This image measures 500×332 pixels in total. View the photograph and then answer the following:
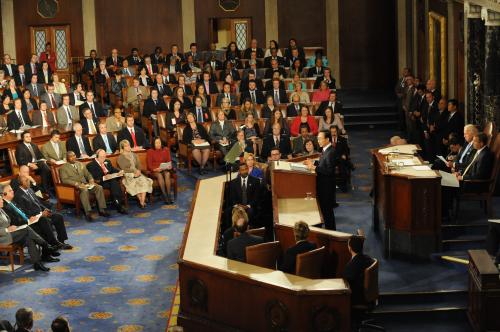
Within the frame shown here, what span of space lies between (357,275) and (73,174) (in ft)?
20.6

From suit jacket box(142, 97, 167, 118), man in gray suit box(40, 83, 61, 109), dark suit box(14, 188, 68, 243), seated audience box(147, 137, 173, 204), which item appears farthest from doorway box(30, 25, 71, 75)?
dark suit box(14, 188, 68, 243)

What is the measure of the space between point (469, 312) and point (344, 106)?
10862mm

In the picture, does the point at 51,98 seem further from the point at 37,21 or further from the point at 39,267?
the point at 39,267

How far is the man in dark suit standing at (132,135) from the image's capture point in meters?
14.9

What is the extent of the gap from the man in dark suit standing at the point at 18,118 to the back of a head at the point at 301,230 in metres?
8.29

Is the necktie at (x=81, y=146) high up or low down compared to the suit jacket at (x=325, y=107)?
down

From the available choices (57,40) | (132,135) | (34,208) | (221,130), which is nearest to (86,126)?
(132,135)

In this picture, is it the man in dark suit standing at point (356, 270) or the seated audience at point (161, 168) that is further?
the seated audience at point (161, 168)

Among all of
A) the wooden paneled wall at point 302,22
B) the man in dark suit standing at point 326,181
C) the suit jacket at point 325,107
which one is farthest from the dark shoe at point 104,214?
the wooden paneled wall at point 302,22

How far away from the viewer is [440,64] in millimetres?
17609

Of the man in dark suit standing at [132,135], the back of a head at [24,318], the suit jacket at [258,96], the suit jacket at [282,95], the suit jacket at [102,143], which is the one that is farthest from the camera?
the suit jacket at [282,95]

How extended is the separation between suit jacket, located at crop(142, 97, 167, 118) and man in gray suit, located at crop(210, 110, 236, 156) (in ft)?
4.96

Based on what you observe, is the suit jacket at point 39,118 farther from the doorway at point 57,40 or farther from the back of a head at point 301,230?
the back of a head at point 301,230

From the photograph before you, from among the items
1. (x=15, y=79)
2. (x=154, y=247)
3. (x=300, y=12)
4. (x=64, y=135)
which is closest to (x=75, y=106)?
(x=64, y=135)
